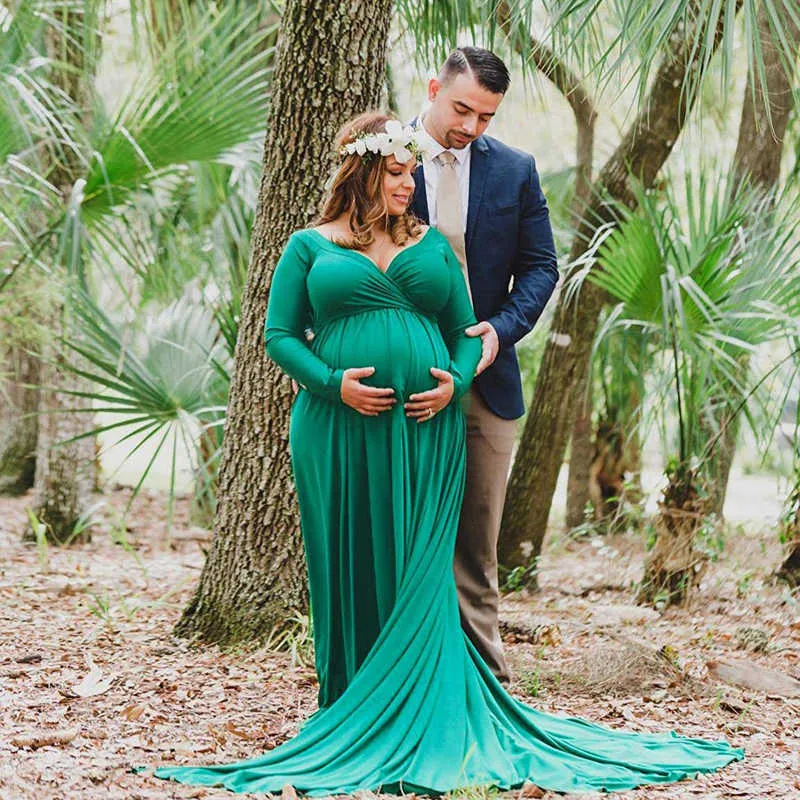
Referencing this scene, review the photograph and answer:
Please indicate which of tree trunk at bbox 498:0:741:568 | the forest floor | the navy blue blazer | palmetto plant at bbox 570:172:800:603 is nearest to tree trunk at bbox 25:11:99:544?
the forest floor

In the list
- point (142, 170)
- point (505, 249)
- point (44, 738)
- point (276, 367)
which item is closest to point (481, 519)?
point (505, 249)

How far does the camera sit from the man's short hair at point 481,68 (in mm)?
3631

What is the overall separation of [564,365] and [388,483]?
3.17m

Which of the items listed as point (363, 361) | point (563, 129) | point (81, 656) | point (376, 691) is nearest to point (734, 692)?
point (376, 691)

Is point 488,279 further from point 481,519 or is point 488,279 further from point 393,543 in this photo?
point 393,543

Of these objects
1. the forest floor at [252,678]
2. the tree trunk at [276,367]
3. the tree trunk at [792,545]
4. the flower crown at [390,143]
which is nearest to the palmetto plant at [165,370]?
the tree trunk at [276,367]

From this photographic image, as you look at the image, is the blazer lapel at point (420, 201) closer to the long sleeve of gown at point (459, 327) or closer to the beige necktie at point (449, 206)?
the beige necktie at point (449, 206)

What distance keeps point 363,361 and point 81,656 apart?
211 cm

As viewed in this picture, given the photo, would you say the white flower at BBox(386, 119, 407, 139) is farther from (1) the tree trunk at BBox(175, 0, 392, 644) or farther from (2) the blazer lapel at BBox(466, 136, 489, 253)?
(1) the tree trunk at BBox(175, 0, 392, 644)

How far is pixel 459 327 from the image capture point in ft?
12.2

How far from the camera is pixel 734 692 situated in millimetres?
4512

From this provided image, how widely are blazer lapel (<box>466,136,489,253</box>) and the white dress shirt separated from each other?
0.04ft

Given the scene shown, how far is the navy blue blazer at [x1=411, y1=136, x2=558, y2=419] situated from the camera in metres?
3.97

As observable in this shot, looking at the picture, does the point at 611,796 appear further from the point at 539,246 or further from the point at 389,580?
the point at 539,246
